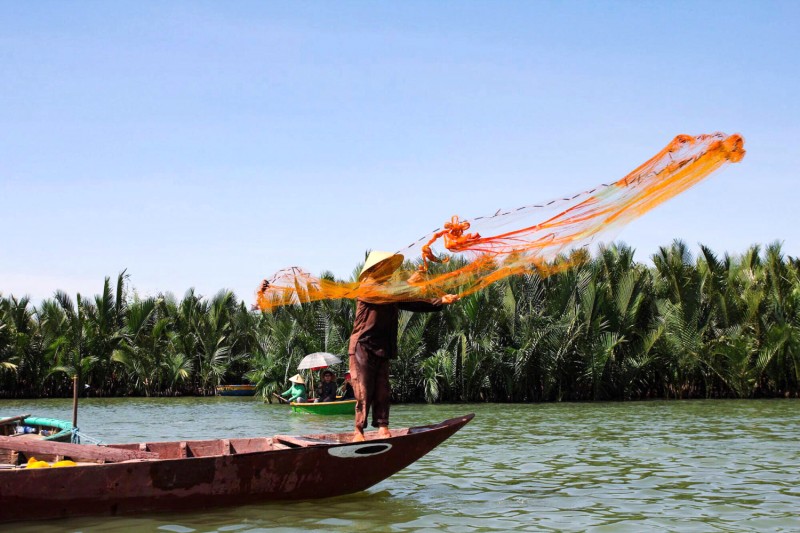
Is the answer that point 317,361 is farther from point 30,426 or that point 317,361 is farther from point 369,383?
point 369,383

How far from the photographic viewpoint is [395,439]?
916 cm

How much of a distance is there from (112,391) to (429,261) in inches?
986

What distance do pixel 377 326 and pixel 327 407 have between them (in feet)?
39.6

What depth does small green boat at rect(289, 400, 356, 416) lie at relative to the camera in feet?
68.9

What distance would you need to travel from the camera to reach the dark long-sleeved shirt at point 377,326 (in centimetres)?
938

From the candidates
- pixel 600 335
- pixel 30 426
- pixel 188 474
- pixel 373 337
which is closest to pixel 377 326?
pixel 373 337

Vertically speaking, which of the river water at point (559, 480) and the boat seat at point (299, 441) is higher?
the boat seat at point (299, 441)

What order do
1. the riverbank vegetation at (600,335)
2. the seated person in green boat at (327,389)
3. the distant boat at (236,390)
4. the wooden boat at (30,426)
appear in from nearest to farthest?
the wooden boat at (30,426) → the seated person in green boat at (327,389) → the riverbank vegetation at (600,335) → the distant boat at (236,390)

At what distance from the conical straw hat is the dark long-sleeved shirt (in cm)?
37

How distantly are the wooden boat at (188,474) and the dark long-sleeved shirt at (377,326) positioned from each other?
97 cm

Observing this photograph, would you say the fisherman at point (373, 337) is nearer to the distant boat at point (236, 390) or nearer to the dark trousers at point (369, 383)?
the dark trousers at point (369, 383)

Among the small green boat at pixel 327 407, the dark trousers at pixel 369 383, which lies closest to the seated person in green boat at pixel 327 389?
the small green boat at pixel 327 407

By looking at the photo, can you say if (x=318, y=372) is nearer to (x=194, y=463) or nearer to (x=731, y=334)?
(x=731, y=334)

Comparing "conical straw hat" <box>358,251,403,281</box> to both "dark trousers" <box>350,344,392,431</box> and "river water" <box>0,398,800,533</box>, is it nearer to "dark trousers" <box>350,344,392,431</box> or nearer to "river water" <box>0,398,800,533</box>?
"dark trousers" <box>350,344,392,431</box>
